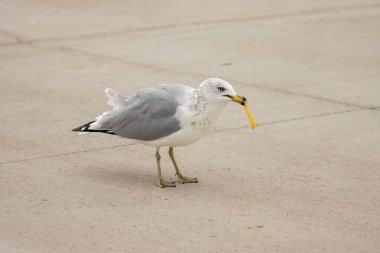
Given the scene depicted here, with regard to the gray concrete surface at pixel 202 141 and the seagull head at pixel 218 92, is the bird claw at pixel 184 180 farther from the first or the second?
the seagull head at pixel 218 92

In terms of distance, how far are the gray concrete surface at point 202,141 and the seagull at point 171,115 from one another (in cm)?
37

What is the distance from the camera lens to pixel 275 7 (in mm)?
15062

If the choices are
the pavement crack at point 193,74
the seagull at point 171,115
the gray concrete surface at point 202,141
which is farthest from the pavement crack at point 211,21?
the seagull at point 171,115

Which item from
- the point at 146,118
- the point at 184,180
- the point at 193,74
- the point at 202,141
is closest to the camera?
the point at 146,118

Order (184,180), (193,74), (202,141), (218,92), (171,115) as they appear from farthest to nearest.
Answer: (193,74) < (202,141) < (184,180) < (171,115) < (218,92)

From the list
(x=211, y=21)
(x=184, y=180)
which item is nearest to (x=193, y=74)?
(x=211, y=21)

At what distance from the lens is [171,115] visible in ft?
20.7

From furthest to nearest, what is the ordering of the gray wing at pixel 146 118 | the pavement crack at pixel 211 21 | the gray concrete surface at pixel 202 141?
the pavement crack at pixel 211 21, the gray wing at pixel 146 118, the gray concrete surface at pixel 202 141

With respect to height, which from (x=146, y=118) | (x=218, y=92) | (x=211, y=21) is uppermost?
(x=218, y=92)

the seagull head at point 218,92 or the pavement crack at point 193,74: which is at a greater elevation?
the seagull head at point 218,92

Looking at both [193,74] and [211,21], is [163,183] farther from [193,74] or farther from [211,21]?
[211,21]

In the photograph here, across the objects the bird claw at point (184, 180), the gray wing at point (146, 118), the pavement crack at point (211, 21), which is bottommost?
the pavement crack at point (211, 21)

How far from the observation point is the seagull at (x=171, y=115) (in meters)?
6.17

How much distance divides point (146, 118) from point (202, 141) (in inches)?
54.5
